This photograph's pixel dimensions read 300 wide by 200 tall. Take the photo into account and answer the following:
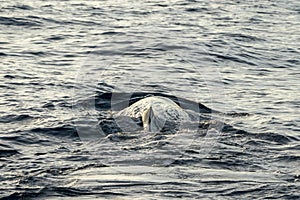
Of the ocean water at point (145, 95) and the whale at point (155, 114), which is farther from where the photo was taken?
the whale at point (155, 114)

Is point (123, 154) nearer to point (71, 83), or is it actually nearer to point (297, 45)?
point (71, 83)

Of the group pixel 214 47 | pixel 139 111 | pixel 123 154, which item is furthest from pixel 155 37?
pixel 123 154

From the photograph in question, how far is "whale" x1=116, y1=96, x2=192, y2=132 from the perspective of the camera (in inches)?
468

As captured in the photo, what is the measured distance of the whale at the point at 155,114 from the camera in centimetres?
1190

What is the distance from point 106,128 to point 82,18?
33.7ft

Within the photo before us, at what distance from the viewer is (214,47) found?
754 inches

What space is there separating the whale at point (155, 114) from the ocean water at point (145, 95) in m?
0.24

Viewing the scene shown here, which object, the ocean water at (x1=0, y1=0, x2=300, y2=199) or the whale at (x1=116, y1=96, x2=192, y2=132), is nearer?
the ocean water at (x1=0, y1=0, x2=300, y2=199)

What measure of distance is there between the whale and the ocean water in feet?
0.77

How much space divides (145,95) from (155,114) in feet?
6.96

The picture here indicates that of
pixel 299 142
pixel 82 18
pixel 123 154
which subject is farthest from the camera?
pixel 82 18

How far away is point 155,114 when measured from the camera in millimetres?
12180

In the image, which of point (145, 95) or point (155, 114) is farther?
point (145, 95)

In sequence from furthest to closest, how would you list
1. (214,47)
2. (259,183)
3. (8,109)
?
(214,47) → (8,109) → (259,183)
